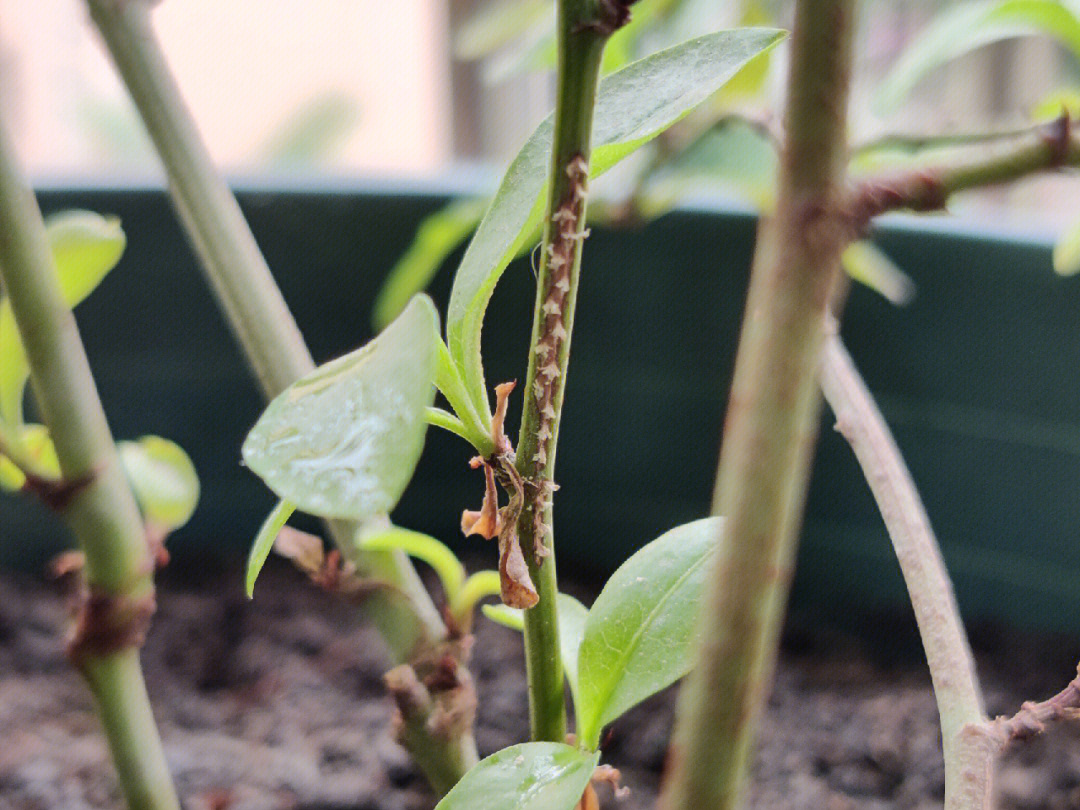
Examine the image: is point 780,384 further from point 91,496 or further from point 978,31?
point 978,31

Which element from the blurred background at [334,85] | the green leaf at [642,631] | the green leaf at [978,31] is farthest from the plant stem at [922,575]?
the blurred background at [334,85]

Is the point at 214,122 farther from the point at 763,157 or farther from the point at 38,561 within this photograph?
the point at 763,157

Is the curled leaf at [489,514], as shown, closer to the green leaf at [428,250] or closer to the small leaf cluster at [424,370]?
the small leaf cluster at [424,370]

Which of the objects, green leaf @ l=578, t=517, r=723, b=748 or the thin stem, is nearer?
→ the thin stem

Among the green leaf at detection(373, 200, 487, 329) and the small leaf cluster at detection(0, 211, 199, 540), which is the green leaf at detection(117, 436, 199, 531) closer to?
the small leaf cluster at detection(0, 211, 199, 540)

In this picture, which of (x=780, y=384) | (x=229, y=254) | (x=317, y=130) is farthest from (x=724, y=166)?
(x=317, y=130)

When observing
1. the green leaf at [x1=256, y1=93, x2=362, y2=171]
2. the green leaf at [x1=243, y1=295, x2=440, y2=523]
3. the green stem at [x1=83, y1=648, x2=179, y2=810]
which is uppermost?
the green leaf at [x1=256, y1=93, x2=362, y2=171]

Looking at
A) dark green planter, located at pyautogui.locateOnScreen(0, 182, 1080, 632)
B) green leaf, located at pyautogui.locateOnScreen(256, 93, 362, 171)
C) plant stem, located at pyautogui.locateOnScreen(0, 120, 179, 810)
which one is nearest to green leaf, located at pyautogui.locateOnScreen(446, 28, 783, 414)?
plant stem, located at pyautogui.locateOnScreen(0, 120, 179, 810)
